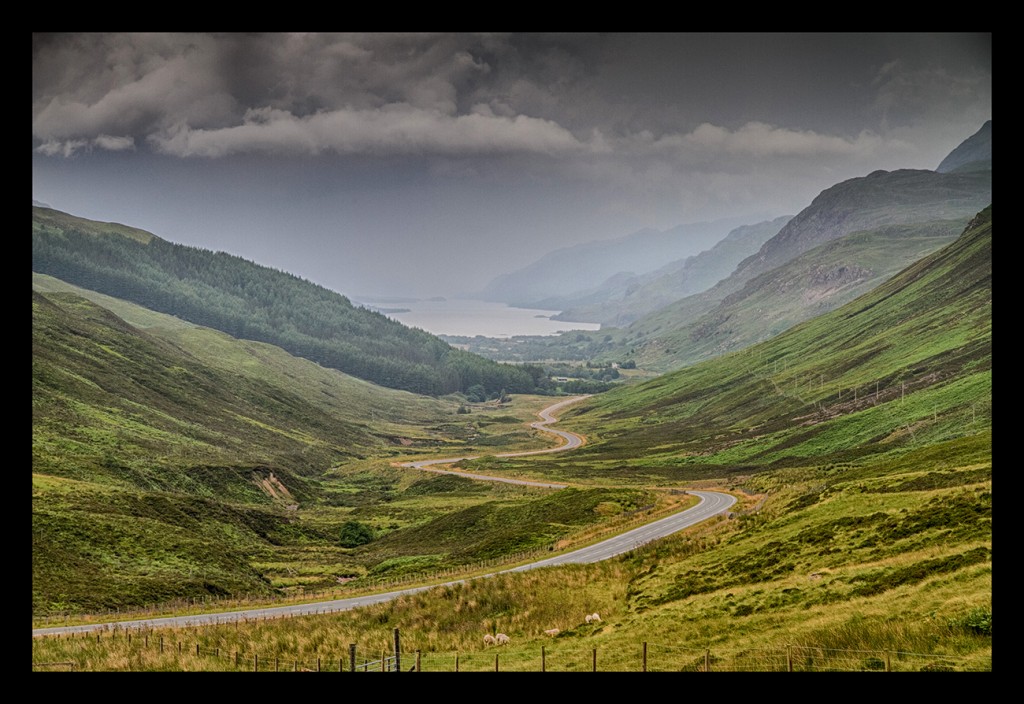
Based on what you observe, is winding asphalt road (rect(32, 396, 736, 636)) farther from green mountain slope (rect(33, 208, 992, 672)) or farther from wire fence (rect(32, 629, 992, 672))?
wire fence (rect(32, 629, 992, 672))

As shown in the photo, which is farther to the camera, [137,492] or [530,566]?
[137,492]

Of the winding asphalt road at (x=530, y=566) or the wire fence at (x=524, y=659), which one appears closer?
the wire fence at (x=524, y=659)

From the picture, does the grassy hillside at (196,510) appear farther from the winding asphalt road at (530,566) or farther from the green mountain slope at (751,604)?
the green mountain slope at (751,604)

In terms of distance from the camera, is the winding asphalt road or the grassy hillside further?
the grassy hillside

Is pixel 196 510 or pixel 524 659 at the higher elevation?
pixel 524 659

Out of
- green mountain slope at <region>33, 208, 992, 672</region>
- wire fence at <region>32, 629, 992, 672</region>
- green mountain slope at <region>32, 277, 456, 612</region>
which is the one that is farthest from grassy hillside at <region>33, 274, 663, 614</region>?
wire fence at <region>32, 629, 992, 672</region>

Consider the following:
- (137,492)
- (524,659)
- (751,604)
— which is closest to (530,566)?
(751,604)

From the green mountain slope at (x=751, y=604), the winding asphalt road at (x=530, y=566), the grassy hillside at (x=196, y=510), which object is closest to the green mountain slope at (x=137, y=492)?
the grassy hillside at (x=196, y=510)

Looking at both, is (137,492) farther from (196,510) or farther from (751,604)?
(751,604)
